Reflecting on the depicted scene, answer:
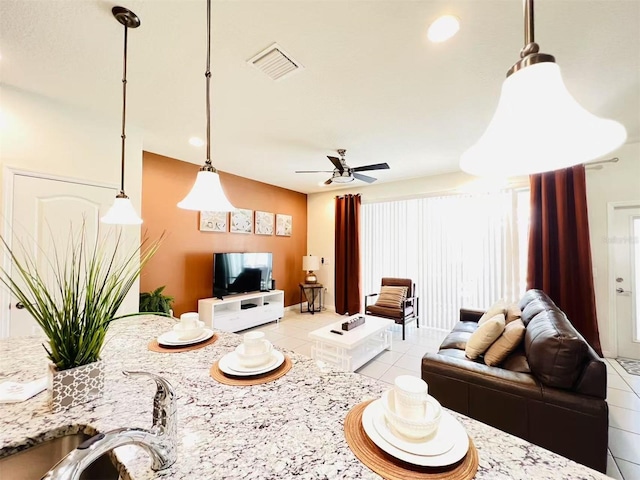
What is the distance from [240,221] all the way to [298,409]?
13.6 ft

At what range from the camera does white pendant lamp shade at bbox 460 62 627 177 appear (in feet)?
1.84

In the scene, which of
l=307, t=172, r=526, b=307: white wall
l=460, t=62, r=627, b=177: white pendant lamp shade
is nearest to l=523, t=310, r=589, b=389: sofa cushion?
l=460, t=62, r=627, b=177: white pendant lamp shade

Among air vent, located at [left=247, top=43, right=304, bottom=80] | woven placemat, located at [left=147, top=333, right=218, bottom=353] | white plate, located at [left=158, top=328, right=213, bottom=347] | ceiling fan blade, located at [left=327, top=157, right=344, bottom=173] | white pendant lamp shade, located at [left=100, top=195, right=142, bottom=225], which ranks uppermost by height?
air vent, located at [left=247, top=43, right=304, bottom=80]

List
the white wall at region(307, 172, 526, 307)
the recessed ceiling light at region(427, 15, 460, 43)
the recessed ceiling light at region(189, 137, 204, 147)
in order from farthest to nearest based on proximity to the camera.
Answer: the white wall at region(307, 172, 526, 307) → the recessed ceiling light at region(189, 137, 204, 147) → the recessed ceiling light at region(427, 15, 460, 43)

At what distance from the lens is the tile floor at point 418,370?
5.64ft

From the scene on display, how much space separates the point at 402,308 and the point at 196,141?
364cm

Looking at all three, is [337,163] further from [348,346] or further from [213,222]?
[213,222]

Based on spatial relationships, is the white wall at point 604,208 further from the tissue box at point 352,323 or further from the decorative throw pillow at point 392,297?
the tissue box at point 352,323

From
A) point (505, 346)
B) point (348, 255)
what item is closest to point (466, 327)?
point (505, 346)

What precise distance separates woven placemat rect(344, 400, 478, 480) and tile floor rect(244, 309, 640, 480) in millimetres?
1888

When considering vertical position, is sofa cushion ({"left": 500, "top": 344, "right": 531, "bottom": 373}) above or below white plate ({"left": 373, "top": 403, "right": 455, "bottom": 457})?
below

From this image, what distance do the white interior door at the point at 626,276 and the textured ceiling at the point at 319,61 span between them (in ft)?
3.24

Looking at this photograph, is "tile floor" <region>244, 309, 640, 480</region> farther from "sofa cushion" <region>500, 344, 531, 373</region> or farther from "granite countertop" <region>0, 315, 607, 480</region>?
"granite countertop" <region>0, 315, 607, 480</region>

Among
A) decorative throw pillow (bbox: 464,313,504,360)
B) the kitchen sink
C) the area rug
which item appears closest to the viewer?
the kitchen sink
